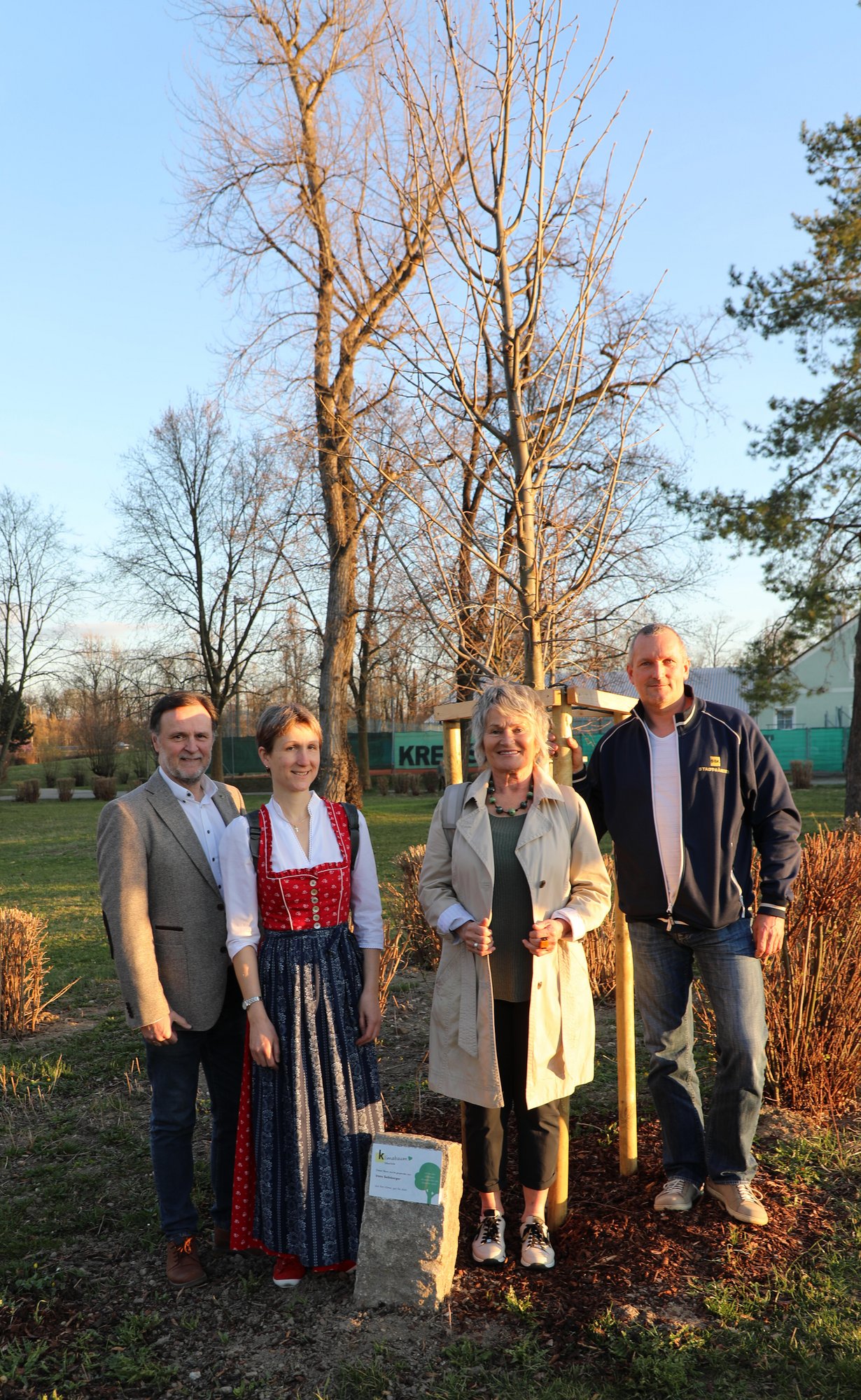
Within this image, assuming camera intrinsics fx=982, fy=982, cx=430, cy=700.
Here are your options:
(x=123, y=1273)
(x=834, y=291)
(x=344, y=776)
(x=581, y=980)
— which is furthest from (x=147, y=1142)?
(x=834, y=291)

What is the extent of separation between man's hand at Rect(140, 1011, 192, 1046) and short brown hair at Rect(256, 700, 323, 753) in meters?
0.89

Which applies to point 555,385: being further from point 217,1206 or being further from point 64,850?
point 64,850

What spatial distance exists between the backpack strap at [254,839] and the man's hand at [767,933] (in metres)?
1.66

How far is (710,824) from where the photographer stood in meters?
3.25

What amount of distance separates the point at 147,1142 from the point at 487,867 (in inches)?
98.0

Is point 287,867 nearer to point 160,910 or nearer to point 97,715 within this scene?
point 160,910

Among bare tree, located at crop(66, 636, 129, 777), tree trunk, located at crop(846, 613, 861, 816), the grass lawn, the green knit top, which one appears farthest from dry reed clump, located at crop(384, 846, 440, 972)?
bare tree, located at crop(66, 636, 129, 777)

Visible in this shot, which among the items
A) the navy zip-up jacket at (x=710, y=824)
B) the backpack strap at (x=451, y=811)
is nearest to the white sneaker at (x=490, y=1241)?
the navy zip-up jacket at (x=710, y=824)

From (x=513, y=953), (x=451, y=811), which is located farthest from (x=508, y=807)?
(x=513, y=953)

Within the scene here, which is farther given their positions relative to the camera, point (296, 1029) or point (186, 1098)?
point (186, 1098)

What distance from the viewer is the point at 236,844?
303 centimetres

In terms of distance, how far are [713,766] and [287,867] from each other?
1.43m

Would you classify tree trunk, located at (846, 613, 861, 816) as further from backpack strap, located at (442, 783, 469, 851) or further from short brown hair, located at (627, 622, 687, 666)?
backpack strap, located at (442, 783, 469, 851)

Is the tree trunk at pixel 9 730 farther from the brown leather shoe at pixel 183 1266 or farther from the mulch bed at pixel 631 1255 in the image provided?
the mulch bed at pixel 631 1255
